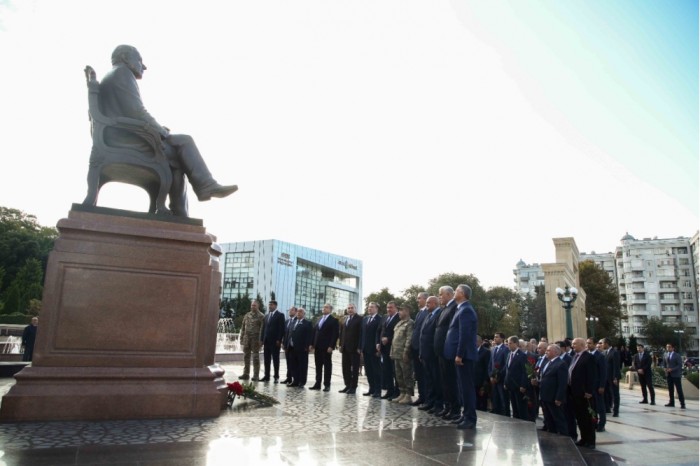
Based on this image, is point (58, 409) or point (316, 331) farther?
point (316, 331)

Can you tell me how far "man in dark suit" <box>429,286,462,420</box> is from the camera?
20.1 ft

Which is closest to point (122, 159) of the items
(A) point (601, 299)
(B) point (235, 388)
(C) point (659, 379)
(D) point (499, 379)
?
(B) point (235, 388)

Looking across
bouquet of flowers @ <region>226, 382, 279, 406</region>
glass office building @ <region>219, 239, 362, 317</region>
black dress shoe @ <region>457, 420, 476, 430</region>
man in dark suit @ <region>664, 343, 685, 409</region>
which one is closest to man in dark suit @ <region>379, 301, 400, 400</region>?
bouquet of flowers @ <region>226, 382, 279, 406</region>

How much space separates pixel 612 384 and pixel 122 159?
39.2 feet

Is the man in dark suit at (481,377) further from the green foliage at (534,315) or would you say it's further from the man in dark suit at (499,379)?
the green foliage at (534,315)

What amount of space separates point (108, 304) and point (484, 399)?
782 centimetres

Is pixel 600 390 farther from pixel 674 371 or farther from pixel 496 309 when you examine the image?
pixel 496 309

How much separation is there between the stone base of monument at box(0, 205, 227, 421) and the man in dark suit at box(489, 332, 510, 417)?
5.76 m

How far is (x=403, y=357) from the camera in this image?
26.4 feet

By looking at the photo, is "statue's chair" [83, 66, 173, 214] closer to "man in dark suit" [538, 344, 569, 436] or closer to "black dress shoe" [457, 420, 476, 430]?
"black dress shoe" [457, 420, 476, 430]

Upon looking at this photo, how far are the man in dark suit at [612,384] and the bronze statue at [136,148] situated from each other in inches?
391

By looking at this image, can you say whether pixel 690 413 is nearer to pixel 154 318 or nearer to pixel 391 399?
pixel 391 399

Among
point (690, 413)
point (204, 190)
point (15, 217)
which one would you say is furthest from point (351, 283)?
point (204, 190)

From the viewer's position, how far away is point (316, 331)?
32.9 feet
